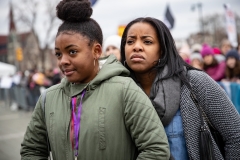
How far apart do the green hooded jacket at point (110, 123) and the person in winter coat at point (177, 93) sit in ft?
0.74

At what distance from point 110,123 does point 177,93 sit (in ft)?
1.71

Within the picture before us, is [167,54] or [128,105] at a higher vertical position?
[167,54]

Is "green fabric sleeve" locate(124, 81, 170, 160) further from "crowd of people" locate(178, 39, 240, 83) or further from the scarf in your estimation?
"crowd of people" locate(178, 39, 240, 83)

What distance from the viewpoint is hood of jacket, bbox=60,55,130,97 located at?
71.1 inches

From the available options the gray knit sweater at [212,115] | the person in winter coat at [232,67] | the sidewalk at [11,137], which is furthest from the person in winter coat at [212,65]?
the gray knit sweater at [212,115]

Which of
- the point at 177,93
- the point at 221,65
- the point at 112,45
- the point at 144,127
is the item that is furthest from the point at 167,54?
the point at 221,65

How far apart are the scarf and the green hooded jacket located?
0.17 meters

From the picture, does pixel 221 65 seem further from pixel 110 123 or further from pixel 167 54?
pixel 110 123

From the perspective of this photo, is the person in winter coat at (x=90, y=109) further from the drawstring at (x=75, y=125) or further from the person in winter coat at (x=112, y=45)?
the person in winter coat at (x=112, y=45)

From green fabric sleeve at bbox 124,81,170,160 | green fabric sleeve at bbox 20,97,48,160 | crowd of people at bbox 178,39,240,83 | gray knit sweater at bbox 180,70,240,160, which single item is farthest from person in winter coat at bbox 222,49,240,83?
green fabric sleeve at bbox 20,97,48,160

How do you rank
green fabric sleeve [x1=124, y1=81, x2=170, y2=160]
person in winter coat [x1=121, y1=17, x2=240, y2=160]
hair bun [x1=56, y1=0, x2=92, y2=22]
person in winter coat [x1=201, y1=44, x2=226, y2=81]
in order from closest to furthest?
green fabric sleeve [x1=124, y1=81, x2=170, y2=160] < hair bun [x1=56, y1=0, x2=92, y2=22] < person in winter coat [x1=121, y1=17, x2=240, y2=160] < person in winter coat [x1=201, y1=44, x2=226, y2=81]

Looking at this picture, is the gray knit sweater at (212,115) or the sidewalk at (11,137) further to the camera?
the sidewalk at (11,137)

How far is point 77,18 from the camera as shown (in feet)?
5.97

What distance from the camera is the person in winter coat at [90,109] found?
1700 mm
